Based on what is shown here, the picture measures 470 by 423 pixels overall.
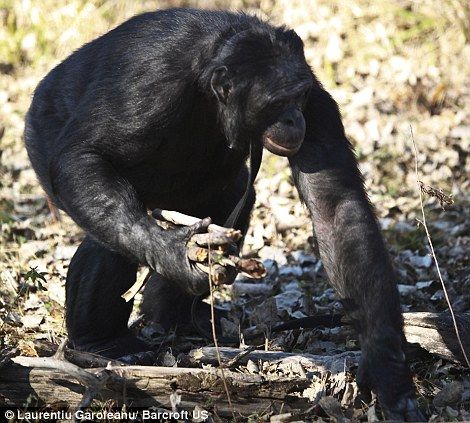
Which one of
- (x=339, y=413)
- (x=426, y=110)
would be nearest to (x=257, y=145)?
(x=339, y=413)

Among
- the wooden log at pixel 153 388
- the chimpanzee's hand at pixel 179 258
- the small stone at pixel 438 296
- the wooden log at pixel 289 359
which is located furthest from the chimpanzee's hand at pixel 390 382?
the small stone at pixel 438 296

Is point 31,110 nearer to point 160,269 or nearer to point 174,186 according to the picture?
point 174,186

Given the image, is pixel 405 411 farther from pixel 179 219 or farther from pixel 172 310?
pixel 172 310

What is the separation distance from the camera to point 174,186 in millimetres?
6023

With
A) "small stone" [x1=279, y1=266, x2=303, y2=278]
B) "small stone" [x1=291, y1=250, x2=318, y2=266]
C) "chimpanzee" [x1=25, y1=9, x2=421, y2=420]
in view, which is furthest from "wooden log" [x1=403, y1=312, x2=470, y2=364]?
"small stone" [x1=291, y1=250, x2=318, y2=266]

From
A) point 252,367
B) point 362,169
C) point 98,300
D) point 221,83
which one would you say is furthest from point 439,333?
point 362,169

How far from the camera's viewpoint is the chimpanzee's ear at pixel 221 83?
5.32 m

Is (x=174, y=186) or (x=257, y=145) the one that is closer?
(x=257, y=145)

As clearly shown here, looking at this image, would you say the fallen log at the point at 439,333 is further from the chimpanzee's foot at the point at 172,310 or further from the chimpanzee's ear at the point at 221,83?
the chimpanzee's ear at the point at 221,83

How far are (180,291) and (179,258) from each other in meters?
1.95

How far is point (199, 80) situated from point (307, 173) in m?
0.90

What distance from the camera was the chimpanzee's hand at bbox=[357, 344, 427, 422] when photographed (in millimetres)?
4816

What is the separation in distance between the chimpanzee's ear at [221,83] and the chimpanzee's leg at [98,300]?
1.44 m

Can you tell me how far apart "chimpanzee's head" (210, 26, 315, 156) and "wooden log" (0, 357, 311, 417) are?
1394mm
